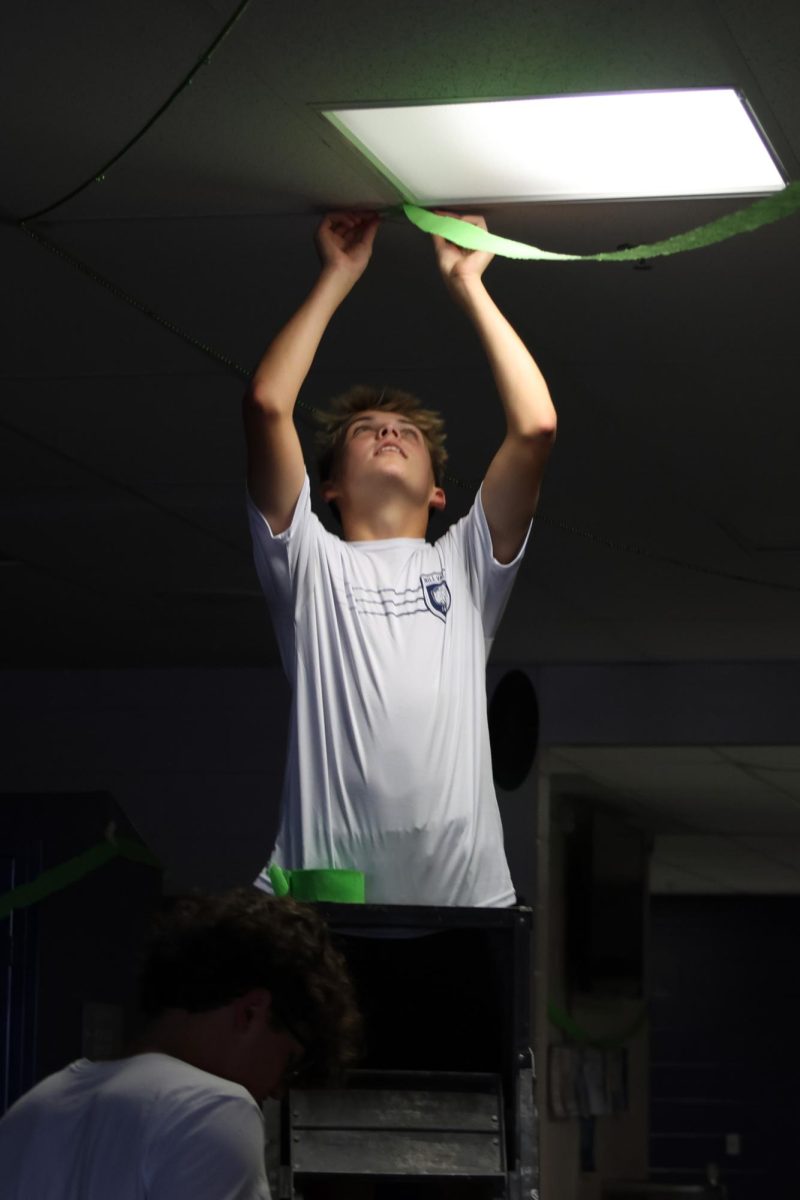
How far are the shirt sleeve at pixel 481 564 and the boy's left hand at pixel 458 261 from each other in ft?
1.02

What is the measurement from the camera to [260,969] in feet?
5.86

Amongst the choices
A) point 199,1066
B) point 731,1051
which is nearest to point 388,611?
point 199,1066

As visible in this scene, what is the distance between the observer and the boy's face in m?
2.34

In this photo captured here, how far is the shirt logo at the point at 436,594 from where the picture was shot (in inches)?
88.9

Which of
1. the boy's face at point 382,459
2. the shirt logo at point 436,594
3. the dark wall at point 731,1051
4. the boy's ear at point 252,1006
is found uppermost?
the boy's face at point 382,459

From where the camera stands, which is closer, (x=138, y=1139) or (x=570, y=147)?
(x=138, y=1139)

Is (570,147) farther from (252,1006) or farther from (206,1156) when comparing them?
(206,1156)

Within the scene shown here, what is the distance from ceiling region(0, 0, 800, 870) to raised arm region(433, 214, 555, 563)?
0.31 metres

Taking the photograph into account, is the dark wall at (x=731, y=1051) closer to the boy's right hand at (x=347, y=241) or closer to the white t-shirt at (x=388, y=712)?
the boy's right hand at (x=347, y=241)

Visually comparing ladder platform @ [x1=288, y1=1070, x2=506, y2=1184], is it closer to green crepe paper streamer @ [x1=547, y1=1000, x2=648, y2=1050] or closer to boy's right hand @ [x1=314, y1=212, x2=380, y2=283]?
boy's right hand @ [x1=314, y1=212, x2=380, y2=283]

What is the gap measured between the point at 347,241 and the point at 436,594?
64cm

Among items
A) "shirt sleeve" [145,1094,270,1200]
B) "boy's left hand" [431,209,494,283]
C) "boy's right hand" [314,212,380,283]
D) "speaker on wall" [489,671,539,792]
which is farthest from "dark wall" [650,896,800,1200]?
"shirt sleeve" [145,1094,270,1200]

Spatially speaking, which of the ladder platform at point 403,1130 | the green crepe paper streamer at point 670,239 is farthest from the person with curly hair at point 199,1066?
the green crepe paper streamer at point 670,239

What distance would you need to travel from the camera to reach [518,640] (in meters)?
5.99
